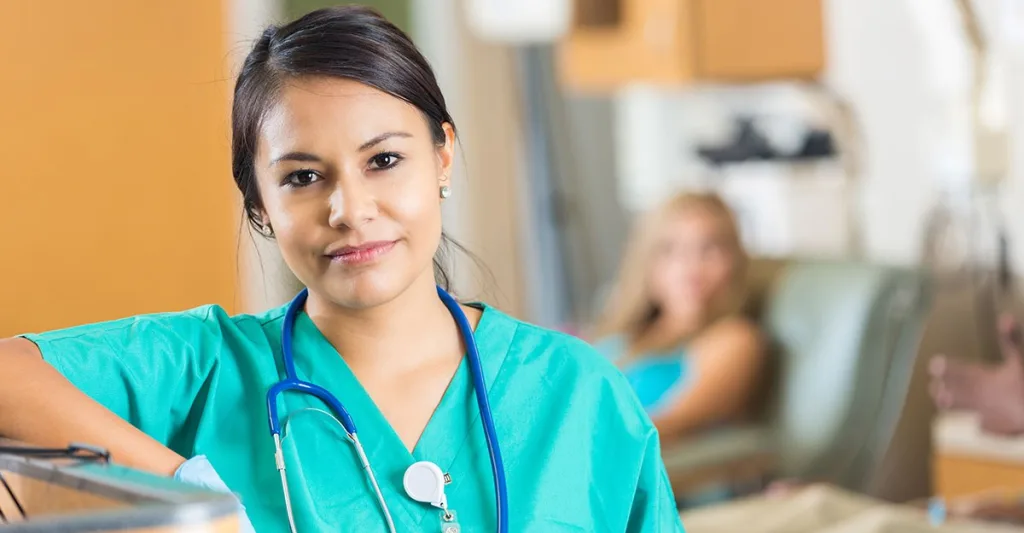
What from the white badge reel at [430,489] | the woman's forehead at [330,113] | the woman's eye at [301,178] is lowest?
the white badge reel at [430,489]

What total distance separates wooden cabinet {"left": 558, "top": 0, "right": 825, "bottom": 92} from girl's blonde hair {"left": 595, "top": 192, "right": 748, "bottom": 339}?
0.29 meters

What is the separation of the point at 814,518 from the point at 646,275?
3.53 feet

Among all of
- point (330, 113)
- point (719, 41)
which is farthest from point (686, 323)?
point (330, 113)

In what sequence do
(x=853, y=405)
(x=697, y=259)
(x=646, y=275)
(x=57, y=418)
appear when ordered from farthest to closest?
1. (x=646, y=275)
2. (x=697, y=259)
3. (x=853, y=405)
4. (x=57, y=418)

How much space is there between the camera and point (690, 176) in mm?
4035

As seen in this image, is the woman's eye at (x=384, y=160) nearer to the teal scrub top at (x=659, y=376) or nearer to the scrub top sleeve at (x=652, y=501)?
the scrub top sleeve at (x=652, y=501)

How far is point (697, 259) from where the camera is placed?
3.02 meters

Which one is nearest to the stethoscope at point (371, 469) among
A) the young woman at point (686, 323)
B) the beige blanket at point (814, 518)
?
the beige blanket at point (814, 518)

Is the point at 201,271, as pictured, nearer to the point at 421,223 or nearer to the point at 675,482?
the point at 675,482

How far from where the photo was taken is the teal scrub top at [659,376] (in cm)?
298

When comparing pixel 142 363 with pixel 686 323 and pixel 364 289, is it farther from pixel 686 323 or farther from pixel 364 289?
pixel 686 323

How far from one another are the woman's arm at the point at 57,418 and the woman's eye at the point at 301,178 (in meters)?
0.21

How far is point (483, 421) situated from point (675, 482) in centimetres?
164

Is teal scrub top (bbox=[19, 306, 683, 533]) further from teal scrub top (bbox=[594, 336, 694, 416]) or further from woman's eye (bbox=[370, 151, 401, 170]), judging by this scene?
teal scrub top (bbox=[594, 336, 694, 416])
